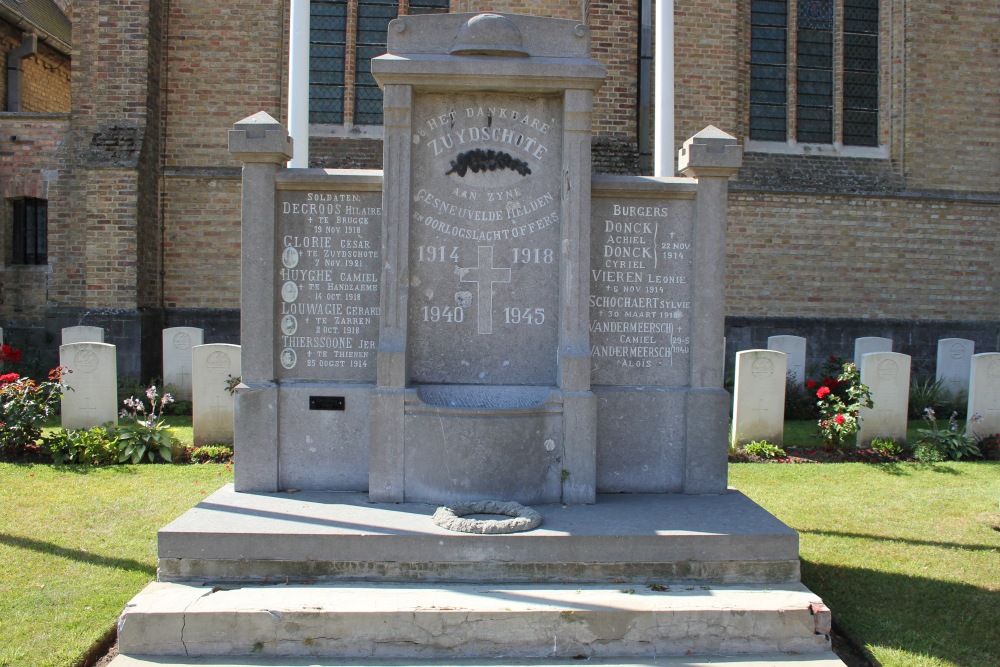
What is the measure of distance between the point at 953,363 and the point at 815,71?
6.35 m

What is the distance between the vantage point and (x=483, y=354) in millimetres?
5398

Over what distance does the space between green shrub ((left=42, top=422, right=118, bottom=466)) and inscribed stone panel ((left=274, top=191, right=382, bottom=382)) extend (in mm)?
4088

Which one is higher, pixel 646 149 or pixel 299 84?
pixel 646 149

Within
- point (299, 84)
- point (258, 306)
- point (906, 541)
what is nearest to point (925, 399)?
point (906, 541)

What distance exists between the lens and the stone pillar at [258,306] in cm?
530

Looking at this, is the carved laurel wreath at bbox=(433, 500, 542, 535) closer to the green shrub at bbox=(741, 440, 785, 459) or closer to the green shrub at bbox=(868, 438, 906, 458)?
the green shrub at bbox=(741, 440, 785, 459)

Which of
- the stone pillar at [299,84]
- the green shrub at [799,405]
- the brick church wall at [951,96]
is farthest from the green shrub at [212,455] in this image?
the brick church wall at [951,96]

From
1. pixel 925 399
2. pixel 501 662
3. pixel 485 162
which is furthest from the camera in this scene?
pixel 925 399

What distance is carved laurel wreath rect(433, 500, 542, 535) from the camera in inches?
173

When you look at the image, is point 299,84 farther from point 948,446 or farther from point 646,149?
point 948,446

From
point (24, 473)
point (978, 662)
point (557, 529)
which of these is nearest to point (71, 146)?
point (24, 473)

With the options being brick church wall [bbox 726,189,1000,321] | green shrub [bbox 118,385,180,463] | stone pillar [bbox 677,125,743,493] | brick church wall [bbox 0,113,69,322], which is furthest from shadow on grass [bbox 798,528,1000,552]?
brick church wall [bbox 0,113,69,322]

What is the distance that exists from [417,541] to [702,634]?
161 cm

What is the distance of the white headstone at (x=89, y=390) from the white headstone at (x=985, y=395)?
10415 mm
